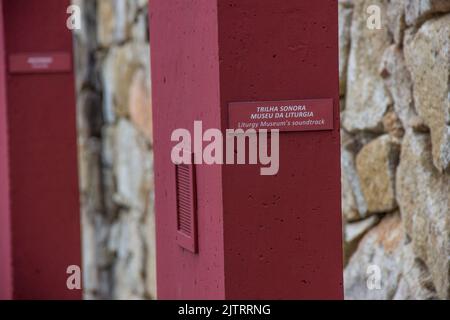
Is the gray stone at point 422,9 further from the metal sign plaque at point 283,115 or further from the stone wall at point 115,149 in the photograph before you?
the stone wall at point 115,149

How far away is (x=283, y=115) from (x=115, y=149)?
5.04m

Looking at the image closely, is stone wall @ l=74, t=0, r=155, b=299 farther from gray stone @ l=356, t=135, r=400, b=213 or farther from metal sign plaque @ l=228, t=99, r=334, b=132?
metal sign plaque @ l=228, t=99, r=334, b=132

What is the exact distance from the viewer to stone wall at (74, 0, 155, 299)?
773cm

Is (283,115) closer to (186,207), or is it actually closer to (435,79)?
(186,207)

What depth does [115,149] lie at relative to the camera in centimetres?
840

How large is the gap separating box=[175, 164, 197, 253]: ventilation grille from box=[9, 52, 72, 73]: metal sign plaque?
7.17ft

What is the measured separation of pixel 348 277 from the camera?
17.4 ft

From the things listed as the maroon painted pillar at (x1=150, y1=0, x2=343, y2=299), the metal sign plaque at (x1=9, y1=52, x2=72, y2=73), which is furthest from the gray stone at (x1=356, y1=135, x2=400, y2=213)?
the metal sign plaque at (x1=9, y1=52, x2=72, y2=73)

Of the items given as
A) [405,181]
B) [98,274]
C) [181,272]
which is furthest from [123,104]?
[181,272]

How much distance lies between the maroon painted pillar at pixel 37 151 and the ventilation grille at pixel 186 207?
2.23 m

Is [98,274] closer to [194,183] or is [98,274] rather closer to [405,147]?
[405,147]

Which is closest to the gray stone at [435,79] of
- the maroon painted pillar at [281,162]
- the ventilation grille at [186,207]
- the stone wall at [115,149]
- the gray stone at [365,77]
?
the gray stone at [365,77]

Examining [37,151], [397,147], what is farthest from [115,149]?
[397,147]
